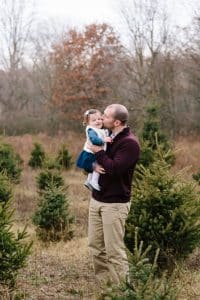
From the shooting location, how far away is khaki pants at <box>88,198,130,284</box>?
4.93 m

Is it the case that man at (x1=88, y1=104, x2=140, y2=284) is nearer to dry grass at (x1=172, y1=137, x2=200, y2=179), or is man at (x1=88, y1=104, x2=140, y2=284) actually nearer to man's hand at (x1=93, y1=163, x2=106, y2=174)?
man's hand at (x1=93, y1=163, x2=106, y2=174)

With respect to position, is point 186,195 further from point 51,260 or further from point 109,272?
point 51,260

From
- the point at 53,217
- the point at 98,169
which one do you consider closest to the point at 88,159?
the point at 98,169

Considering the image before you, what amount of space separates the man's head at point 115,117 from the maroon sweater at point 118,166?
0.08 metres

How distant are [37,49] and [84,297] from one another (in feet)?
135

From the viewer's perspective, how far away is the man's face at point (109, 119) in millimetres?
4910

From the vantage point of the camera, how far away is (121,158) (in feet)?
15.6

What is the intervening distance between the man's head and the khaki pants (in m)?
0.78

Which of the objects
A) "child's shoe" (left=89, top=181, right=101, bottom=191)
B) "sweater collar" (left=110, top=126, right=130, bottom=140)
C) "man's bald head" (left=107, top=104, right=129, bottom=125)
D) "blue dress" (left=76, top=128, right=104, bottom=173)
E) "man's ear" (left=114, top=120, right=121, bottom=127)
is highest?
"man's bald head" (left=107, top=104, right=129, bottom=125)

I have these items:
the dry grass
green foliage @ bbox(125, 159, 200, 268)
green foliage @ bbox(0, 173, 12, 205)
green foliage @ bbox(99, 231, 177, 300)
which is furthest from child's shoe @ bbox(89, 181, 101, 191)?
the dry grass

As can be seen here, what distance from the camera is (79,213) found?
12531mm

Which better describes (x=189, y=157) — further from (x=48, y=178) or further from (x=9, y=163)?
(x=48, y=178)

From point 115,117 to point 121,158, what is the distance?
0.43 m

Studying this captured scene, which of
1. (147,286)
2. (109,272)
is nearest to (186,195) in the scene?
(109,272)
